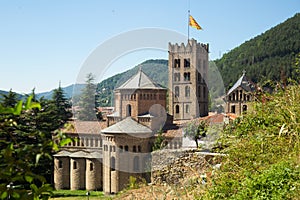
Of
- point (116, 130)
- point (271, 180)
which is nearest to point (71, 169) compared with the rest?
point (116, 130)

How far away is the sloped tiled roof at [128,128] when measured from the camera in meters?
25.9

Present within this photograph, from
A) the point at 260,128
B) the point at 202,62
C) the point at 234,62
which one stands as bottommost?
the point at 260,128

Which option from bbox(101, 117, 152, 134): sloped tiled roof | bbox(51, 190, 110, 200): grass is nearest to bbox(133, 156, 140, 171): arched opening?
bbox(101, 117, 152, 134): sloped tiled roof

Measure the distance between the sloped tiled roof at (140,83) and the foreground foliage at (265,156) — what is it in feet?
72.7

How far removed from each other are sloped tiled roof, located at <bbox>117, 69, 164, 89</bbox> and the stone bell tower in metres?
11.1

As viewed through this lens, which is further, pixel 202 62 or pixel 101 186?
pixel 202 62

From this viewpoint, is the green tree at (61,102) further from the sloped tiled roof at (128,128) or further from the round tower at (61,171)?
the sloped tiled roof at (128,128)

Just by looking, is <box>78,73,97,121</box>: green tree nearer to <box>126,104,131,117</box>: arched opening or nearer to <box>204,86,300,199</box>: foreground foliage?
<box>126,104,131,117</box>: arched opening

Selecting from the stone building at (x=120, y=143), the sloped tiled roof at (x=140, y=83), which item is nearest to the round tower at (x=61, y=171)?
the stone building at (x=120, y=143)

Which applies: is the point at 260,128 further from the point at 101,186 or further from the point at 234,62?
the point at 234,62

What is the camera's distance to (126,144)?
25.6 m

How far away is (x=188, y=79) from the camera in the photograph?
41.7 metres

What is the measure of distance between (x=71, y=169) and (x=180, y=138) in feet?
27.8

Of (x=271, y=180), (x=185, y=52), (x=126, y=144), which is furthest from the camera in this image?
(x=185, y=52)
